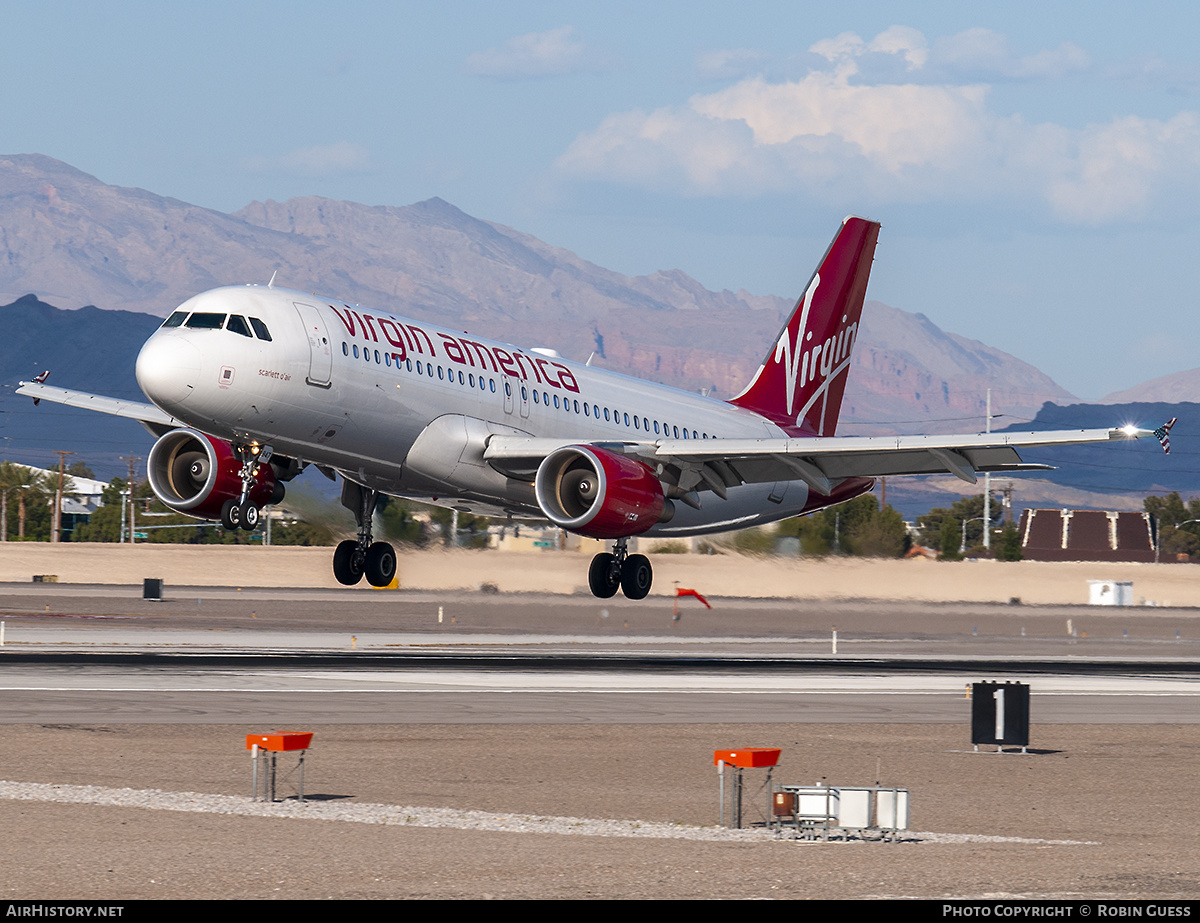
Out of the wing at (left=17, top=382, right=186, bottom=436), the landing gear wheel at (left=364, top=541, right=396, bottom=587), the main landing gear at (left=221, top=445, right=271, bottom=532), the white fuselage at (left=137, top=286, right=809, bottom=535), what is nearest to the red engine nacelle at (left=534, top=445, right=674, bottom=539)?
the white fuselage at (left=137, top=286, right=809, bottom=535)

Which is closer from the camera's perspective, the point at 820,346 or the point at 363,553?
the point at 363,553

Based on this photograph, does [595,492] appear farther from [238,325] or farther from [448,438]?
[238,325]

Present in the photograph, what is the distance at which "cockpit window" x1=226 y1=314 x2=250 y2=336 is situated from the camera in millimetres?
36812

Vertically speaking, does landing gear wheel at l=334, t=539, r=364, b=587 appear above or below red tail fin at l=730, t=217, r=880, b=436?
below

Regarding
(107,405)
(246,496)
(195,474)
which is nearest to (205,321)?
(246,496)

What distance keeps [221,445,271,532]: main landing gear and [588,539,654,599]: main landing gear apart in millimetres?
10720

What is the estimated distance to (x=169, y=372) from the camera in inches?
1409

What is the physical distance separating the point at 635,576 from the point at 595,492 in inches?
211

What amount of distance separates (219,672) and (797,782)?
2378 cm

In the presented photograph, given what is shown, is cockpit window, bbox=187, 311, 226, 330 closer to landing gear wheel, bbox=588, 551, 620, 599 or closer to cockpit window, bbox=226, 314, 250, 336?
cockpit window, bbox=226, 314, 250, 336

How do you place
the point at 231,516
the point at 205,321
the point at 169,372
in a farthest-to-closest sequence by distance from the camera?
the point at 231,516 < the point at 205,321 < the point at 169,372

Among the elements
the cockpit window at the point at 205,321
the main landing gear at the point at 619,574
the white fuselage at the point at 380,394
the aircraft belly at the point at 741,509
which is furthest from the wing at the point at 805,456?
the cockpit window at the point at 205,321

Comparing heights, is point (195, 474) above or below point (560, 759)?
above
